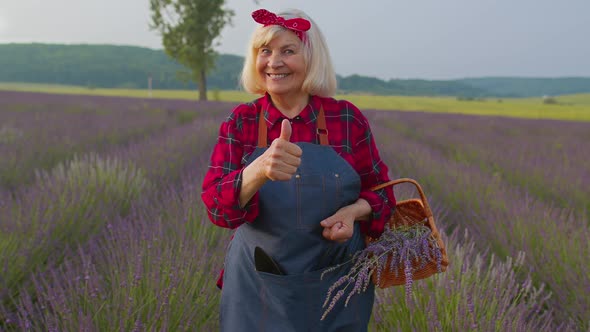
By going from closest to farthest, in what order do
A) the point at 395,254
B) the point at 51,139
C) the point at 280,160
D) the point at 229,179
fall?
the point at 280,160 → the point at 229,179 → the point at 395,254 → the point at 51,139

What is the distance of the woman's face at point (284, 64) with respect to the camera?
1397 mm

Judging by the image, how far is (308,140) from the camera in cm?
139

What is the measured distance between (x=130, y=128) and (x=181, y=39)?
22.8 m

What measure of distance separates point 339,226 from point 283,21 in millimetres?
611

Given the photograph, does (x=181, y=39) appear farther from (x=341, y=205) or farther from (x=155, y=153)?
(x=341, y=205)

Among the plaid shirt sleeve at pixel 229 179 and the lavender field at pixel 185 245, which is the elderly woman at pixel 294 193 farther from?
the lavender field at pixel 185 245

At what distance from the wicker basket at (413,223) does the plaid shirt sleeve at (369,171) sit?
54 millimetres

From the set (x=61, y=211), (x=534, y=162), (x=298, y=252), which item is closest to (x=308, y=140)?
(x=298, y=252)

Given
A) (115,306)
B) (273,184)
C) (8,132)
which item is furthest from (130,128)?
(273,184)

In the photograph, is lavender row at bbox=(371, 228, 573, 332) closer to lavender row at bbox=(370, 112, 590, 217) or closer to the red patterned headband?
the red patterned headband

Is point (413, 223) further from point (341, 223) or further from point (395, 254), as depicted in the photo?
point (341, 223)

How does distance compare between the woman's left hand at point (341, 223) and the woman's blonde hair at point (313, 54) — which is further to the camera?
the woman's blonde hair at point (313, 54)

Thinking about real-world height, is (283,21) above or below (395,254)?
above

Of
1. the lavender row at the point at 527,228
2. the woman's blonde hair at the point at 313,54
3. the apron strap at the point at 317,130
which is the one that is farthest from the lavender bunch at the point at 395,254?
the lavender row at the point at 527,228
